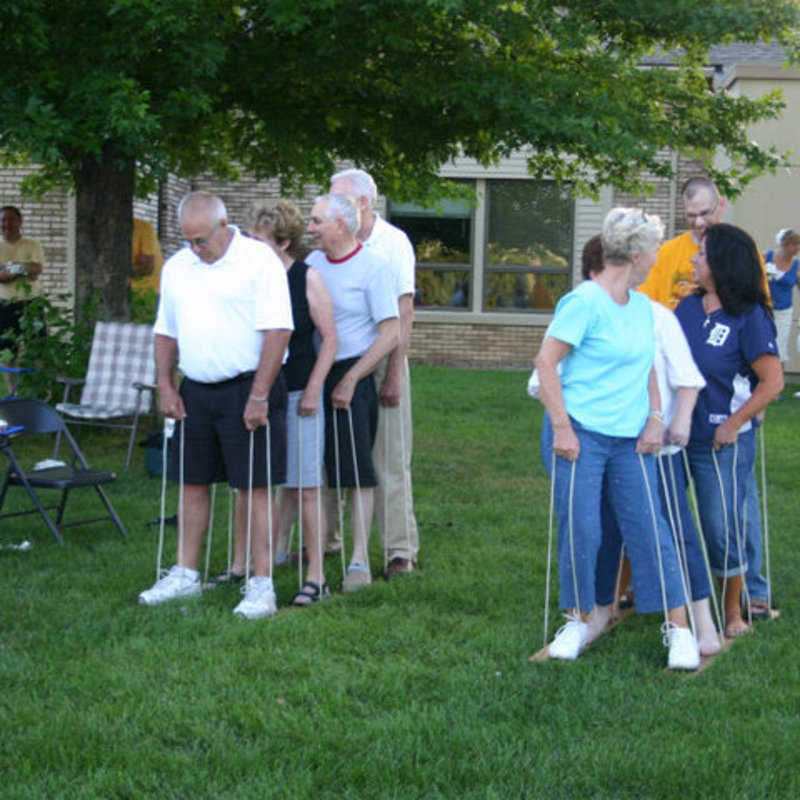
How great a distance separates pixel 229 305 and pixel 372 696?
1.93 metres

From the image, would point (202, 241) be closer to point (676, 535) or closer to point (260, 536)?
point (260, 536)

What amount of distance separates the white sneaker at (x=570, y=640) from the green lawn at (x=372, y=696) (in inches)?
3.2

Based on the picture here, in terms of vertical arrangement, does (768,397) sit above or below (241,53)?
below

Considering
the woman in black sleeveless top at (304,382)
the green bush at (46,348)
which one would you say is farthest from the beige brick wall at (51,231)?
the woman in black sleeveless top at (304,382)

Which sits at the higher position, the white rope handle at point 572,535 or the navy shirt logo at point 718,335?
the navy shirt logo at point 718,335

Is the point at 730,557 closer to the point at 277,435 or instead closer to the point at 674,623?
the point at 674,623

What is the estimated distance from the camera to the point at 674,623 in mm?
4957

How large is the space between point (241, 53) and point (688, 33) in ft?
11.5

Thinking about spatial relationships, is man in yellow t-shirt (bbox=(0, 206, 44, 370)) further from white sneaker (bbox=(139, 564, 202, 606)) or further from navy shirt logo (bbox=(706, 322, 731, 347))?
navy shirt logo (bbox=(706, 322, 731, 347))

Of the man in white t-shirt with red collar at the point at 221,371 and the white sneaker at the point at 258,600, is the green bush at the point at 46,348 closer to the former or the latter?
the man in white t-shirt with red collar at the point at 221,371

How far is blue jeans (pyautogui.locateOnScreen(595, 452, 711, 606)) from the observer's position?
515 cm

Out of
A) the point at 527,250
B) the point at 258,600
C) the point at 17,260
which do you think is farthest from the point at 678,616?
the point at 527,250

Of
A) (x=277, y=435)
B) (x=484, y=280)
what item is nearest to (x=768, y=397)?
(x=277, y=435)

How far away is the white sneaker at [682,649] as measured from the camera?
4.86 meters
